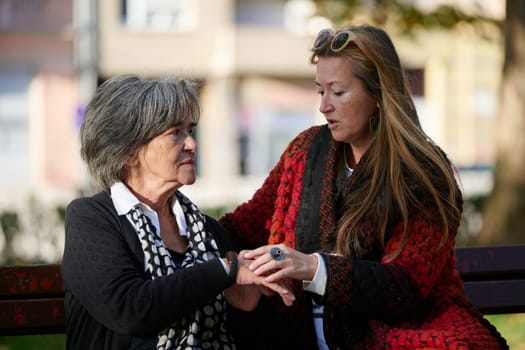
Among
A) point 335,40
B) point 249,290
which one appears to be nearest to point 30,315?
point 249,290

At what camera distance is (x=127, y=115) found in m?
3.30

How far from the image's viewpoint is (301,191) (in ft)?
12.1

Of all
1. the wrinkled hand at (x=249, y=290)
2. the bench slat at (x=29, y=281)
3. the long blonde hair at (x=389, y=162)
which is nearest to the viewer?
the wrinkled hand at (x=249, y=290)

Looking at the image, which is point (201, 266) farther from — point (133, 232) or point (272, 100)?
point (272, 100)

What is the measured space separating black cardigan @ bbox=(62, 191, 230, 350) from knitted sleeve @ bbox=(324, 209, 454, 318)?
1.32 feet

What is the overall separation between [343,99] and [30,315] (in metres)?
1.40

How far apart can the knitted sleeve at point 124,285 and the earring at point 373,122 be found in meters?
0.83

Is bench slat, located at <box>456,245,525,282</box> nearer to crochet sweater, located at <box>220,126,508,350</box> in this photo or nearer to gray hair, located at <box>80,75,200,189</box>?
crochet sweater, located at <box>220,126,508,350</box>

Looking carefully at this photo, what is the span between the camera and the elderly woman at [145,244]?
3.11 meters

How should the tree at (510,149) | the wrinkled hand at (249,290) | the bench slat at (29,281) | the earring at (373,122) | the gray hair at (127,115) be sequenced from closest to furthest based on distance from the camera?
the wrinkled hand at (249,290)
the gray hair at (127,115)
the earring at (373,122)
the bench slat at (29,281)
the tree at (510,149)

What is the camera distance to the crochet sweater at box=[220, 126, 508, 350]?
3.32m

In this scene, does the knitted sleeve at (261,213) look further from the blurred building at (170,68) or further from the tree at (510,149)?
the blurred building at (170,68)

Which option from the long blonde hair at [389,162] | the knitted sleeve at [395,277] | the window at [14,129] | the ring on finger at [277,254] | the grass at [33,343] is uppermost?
the long blonde hair at [389,162]

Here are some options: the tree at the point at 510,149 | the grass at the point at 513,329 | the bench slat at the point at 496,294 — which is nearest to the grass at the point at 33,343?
the grass at the point at 513,329
